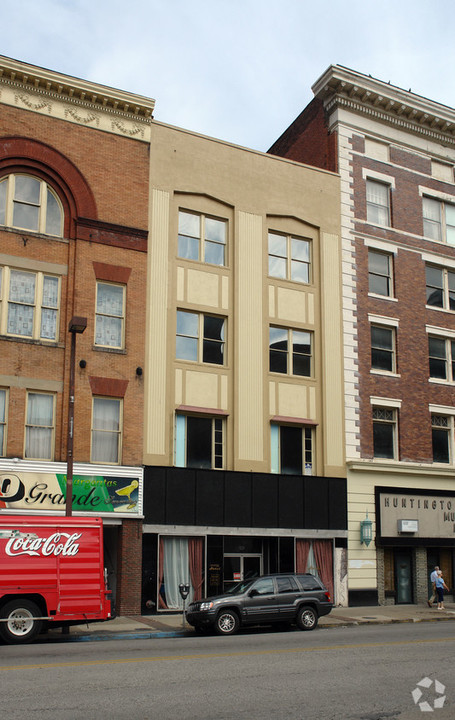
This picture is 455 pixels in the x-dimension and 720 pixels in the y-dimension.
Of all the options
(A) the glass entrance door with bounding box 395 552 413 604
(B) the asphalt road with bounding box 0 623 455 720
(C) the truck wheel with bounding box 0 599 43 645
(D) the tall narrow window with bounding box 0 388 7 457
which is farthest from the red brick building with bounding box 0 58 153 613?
(A) the glass entrance door with bounding box 395 552 413 604

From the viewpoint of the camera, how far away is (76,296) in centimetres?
2569

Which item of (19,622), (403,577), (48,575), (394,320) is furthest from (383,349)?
(19,622)

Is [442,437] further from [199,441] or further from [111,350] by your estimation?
[111,350]

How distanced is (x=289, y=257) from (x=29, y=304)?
10.7 metres

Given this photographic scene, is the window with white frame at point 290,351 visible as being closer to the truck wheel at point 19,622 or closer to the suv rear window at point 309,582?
the suv rear window at point 309,582

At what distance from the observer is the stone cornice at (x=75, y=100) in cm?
2589

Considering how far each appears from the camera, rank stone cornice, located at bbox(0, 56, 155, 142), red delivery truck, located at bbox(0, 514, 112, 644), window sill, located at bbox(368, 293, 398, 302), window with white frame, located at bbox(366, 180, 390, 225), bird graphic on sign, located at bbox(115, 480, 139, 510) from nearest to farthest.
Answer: red delivery truck, located at bbox(0, 514, 112, 644)
bird graphic on sign, located at bbox(115, 480, 139, 510)
stone cornice, located at bbox(0, 56, 155, 142)
window sill, located at bbox(368, 293, 398, 302)
window with white frame, located at bbox(366, 180, 390, 225)

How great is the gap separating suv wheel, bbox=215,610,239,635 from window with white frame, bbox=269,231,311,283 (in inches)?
557

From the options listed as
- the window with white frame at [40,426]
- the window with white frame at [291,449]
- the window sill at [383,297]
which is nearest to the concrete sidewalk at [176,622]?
the window with white frame at [291,449]

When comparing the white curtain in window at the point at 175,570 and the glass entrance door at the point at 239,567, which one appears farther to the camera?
the glass entrance door at the point at 239,567

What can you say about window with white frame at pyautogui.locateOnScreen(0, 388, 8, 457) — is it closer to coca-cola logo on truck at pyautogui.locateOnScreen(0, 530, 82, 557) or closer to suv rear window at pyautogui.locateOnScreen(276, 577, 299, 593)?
coca-cola logo on truck at pyautogui.locateOnScreen(0, 530, 82, 557)

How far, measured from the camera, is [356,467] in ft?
96.6

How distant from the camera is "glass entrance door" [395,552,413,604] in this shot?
2973cm

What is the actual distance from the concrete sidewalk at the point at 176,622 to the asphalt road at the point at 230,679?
6.06ft
